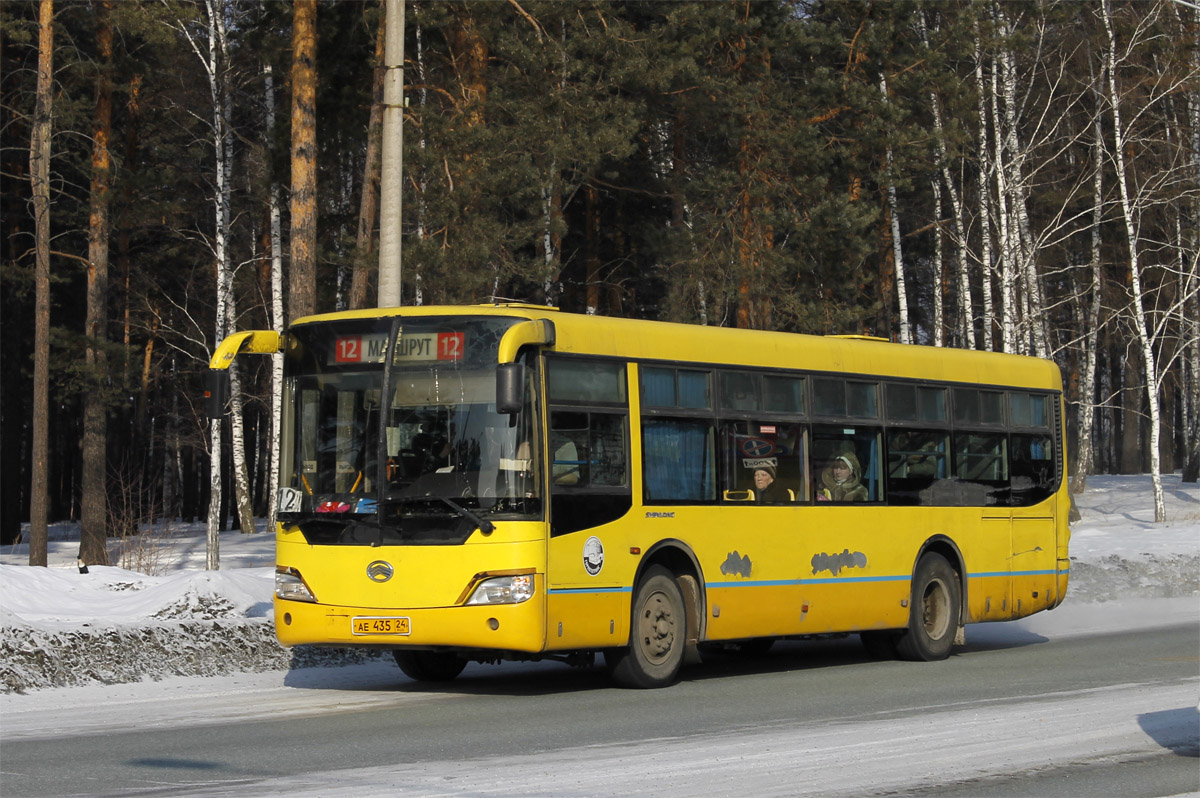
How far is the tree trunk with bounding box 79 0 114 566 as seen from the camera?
34688 mm

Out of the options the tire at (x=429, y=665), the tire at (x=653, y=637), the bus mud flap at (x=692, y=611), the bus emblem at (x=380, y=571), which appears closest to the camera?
the bus emblem at (x=380, y=571)

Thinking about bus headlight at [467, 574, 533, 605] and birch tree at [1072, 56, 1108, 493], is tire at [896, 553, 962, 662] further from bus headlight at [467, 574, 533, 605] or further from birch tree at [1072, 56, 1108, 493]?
birch tree at [1072, 56, 1108, 493]

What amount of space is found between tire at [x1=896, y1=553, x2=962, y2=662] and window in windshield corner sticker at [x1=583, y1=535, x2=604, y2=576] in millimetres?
4703

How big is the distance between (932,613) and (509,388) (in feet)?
22.2

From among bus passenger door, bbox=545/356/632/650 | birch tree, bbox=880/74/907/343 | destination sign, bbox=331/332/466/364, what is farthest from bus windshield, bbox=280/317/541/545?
birch tree, bbox=880/74/907/343

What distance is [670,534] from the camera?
43.4ft

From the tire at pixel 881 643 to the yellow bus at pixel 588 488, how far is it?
188 mm

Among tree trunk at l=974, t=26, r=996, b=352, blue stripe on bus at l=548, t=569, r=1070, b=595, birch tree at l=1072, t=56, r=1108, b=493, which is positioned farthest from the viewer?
birch tree at l=1072, t=56, r=1108, b=493

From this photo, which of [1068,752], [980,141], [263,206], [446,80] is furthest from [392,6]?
[263,206]

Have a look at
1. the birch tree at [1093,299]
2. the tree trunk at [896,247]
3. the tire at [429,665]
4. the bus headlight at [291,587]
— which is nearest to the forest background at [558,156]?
the tree trunk at [896,247]

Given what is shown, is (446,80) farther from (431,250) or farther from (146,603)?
(146,603)

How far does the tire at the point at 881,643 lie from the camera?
16375mm

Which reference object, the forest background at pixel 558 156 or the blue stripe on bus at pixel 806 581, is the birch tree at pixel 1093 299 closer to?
the forest background at pixel 558 156

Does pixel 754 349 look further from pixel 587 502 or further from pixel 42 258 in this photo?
pixel 42 258
